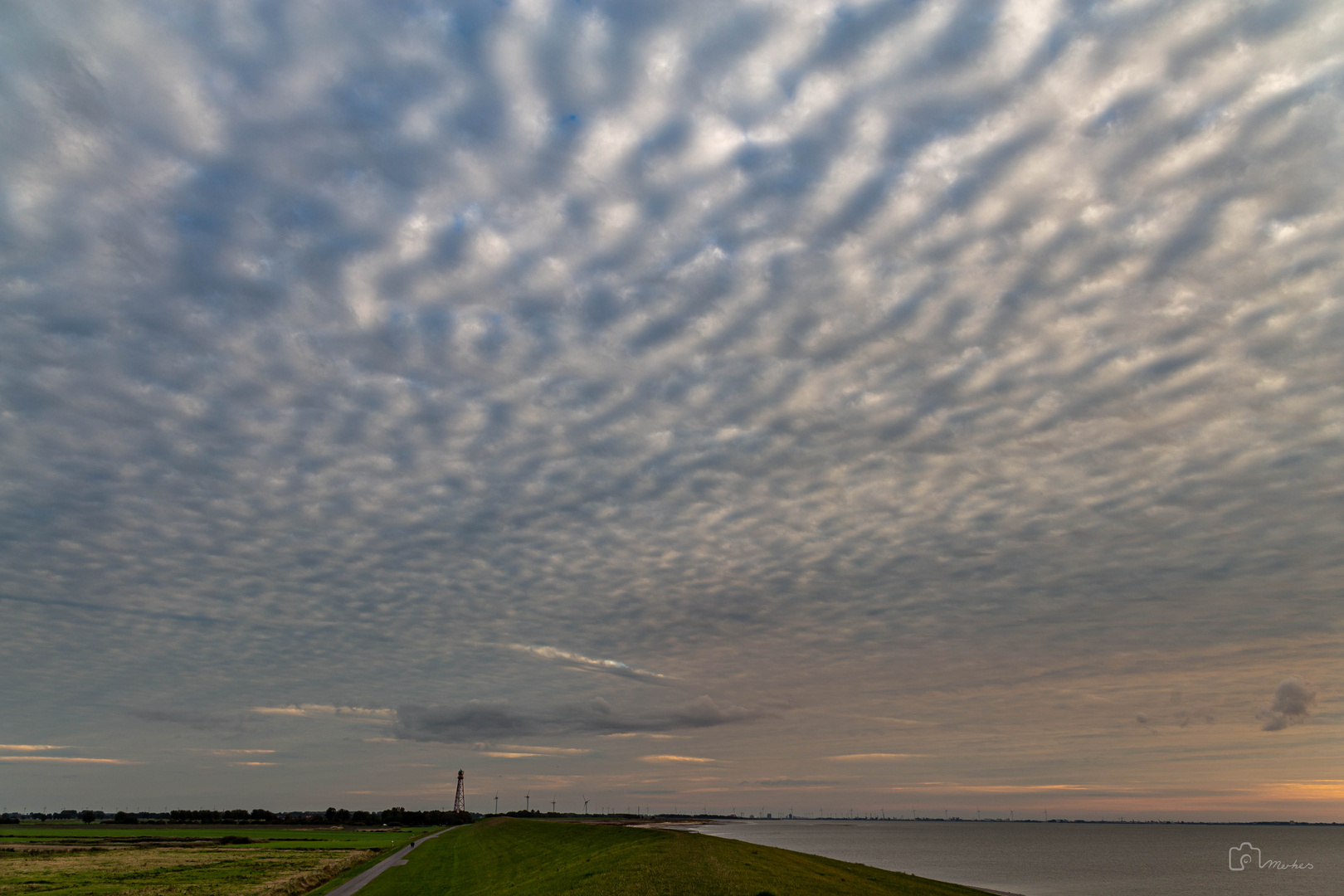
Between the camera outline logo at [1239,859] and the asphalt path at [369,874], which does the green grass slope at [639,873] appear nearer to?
the asphalt path at [369,874]

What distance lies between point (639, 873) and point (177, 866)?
86.7m

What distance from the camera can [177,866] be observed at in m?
99.4

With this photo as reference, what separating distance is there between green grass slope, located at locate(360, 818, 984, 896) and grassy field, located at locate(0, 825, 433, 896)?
1015 cm

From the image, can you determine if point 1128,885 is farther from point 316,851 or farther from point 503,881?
point 316,851

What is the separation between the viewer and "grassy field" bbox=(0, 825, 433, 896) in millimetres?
72375

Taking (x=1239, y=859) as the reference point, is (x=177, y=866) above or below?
above

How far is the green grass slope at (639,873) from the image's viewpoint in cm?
4188

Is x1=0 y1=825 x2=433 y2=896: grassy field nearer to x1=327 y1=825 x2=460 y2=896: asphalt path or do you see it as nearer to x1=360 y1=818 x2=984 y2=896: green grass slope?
x1=327 y1=825 x2=460 y2=896: asphalt path

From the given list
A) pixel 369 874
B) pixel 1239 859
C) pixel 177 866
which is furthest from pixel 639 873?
pixel 1239 859

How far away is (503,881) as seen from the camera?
68875 millimetres

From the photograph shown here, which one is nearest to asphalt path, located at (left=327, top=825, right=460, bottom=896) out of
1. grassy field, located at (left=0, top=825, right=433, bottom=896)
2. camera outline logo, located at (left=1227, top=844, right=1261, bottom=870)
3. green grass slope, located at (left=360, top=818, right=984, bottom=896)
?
green grass slope, located at (left=360, top=818, right=984, bottom=896)

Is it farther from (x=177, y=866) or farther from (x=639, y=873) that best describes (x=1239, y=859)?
(x=177, y=866)

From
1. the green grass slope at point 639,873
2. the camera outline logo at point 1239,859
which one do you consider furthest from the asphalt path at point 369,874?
the camera outline logo at point 1239,859

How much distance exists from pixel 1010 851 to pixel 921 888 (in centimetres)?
16210
